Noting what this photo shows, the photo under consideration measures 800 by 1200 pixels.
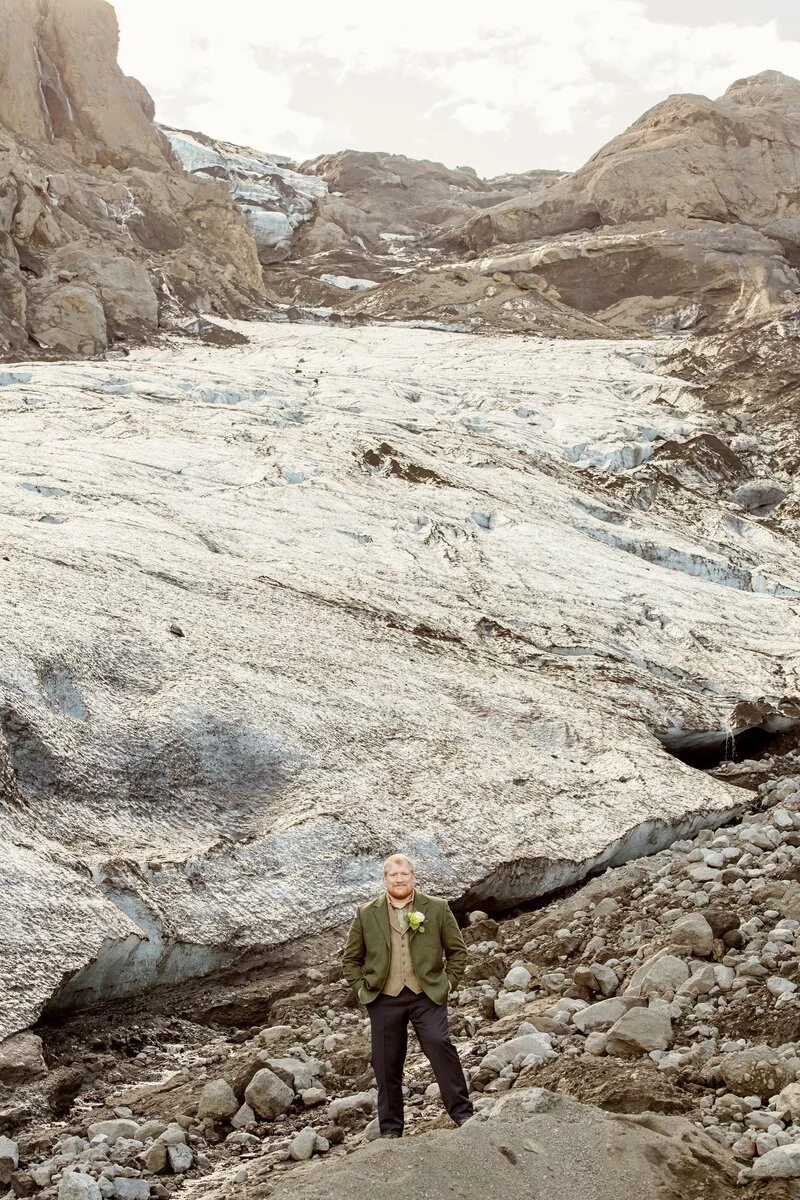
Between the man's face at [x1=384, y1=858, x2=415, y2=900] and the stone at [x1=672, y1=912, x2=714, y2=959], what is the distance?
3.37 metres

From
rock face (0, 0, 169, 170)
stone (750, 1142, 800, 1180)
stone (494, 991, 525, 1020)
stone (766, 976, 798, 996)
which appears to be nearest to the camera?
stone (750, 1142, 800, 1180)

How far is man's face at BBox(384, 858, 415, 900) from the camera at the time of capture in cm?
654

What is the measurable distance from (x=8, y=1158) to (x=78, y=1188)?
611 mm

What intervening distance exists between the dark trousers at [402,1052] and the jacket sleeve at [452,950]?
20 cm

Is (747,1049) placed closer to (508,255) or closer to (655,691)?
(655,691)

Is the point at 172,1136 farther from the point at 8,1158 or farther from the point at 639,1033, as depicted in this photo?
the point at 639,1033

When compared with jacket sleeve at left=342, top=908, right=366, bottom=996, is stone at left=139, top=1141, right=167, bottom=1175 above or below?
below

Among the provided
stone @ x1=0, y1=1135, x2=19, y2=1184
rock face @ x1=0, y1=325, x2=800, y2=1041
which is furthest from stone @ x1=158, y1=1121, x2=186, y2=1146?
rock face @ x1=0, y1=325, x2=800, y2=1041

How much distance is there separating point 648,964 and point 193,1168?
382 cm

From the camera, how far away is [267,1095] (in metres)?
7.25

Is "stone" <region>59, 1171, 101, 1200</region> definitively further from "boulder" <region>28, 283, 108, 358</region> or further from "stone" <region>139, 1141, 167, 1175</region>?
"boulder" <region>28, 283, 108, 358</region>

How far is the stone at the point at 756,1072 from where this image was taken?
21.8 feet

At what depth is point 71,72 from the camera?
7244 cm

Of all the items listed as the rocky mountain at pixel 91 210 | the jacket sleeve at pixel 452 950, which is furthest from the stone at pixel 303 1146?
the rocky mountain at pixel 91 210
